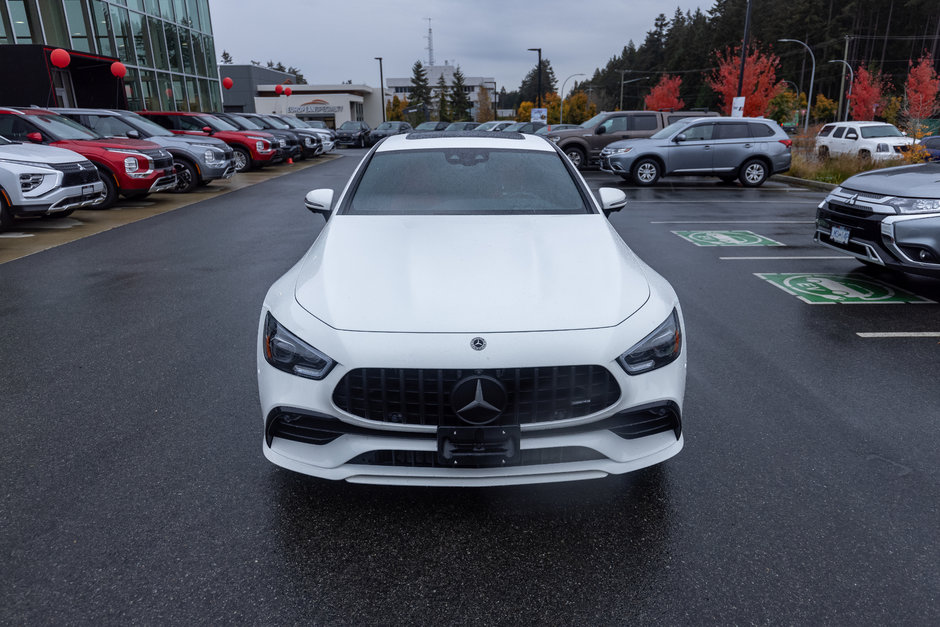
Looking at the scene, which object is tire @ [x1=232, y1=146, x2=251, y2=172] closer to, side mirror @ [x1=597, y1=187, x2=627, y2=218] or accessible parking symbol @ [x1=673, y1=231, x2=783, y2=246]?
accessible parking symbol @ [x1=673, y1=231, x2=783, y2=246]

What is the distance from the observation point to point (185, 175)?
14.6 m

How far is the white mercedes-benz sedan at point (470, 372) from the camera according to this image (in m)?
2.45

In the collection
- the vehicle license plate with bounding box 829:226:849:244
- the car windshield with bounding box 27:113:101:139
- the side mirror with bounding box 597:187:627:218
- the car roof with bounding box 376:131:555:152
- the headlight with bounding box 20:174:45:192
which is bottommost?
the vehicle license plate with bounding box 829:226:849:244

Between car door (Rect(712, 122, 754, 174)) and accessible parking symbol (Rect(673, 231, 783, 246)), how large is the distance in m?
7.37

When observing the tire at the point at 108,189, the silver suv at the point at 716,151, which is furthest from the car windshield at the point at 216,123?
the silver suv at the point at 716,151

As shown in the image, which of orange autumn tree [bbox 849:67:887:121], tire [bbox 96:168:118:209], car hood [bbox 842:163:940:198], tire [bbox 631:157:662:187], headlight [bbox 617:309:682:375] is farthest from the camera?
orange autumn tree [bbox 849:67:887:121]

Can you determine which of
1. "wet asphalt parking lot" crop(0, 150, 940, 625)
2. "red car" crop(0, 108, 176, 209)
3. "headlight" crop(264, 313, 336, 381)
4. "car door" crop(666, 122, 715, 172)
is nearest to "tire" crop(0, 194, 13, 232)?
"red car" crop(0, 108, 176, 209)

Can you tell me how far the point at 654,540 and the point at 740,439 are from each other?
3.71 feet

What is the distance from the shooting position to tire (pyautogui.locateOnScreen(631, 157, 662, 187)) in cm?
1686

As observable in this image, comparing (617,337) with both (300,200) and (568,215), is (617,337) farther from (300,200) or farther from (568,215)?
(300,200)

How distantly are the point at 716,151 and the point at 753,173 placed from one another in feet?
4.06

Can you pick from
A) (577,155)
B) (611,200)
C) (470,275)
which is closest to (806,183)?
(577,155)

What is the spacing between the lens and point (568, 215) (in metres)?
Result: 3.82

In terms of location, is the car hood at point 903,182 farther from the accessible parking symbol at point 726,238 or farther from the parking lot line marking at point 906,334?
the accessible parking symbol at point 726,238
